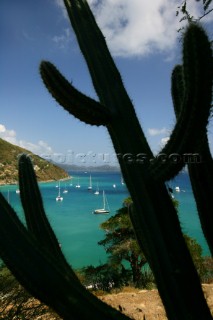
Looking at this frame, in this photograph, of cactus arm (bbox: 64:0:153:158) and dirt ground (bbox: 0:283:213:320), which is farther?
dirt ground (bbox: 0:283:213:320)

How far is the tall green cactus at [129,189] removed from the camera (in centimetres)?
192

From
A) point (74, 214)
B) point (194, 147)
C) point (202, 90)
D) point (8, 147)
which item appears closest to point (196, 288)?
point (194, 147)

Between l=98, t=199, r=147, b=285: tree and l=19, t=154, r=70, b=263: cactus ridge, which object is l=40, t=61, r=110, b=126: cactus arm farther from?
l=98, t=199, r=147, b=285: tree

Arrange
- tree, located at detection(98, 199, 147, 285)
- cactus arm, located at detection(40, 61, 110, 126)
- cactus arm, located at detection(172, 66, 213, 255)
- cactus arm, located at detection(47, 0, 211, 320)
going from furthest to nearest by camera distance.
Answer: tree, located at detection(98, 199, 147, 285) < cactus arm, located at detection(172, 66, 213, 255) < cactus arm, located at detection(40, 61, 110, 126) < cactus arm, located at detection(47, 0, 211, 320)

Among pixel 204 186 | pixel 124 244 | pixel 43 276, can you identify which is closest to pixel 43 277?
pixel 43 276

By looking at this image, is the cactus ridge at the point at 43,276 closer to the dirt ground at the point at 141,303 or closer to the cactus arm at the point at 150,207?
the cactus arm at the point at 150,207

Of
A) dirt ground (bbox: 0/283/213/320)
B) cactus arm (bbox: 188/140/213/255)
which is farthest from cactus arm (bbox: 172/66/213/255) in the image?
dirt ground (bbox: 0/283/213/320)

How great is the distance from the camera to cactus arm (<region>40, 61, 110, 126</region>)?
7.68ft

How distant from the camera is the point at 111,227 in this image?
19516 millimetres

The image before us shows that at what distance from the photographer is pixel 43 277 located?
1.91 metres

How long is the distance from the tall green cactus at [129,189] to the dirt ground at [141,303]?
913cm

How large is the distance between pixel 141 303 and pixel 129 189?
11183mm

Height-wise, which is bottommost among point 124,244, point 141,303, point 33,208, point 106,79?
point 141,303

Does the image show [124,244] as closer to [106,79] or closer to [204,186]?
[204,186]
